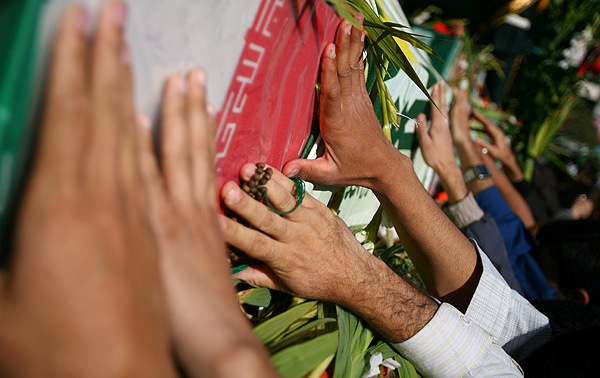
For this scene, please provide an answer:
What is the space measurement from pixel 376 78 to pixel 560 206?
363cm

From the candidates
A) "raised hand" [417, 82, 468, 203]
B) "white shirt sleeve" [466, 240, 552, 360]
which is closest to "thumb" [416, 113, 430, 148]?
"raised hand" [417, 82, 468, 203]

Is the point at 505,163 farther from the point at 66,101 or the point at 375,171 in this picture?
the point at 66,101

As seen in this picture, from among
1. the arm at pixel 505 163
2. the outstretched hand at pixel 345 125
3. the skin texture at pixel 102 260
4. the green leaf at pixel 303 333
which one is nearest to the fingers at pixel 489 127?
the arm at pixel 505 163

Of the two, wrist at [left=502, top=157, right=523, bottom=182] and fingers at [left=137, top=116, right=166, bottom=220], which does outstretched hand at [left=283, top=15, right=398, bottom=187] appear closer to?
fingers at [left=137, top=116, right=166, bottom=220]

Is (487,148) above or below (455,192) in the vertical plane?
above

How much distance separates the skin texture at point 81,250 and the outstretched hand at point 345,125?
526 mm

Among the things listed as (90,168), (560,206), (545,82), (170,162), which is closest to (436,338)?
(170,162)

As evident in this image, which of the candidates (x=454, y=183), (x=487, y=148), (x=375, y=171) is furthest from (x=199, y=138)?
(x=487, y=148)

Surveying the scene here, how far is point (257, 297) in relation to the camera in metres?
0.90

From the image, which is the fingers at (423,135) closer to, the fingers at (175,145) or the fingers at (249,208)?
the fingers at (249,208)

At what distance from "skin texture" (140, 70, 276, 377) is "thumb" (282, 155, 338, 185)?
1.08 ft

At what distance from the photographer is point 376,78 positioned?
114cm

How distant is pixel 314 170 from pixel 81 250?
643mm

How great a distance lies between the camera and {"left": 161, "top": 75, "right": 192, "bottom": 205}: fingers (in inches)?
23.5
